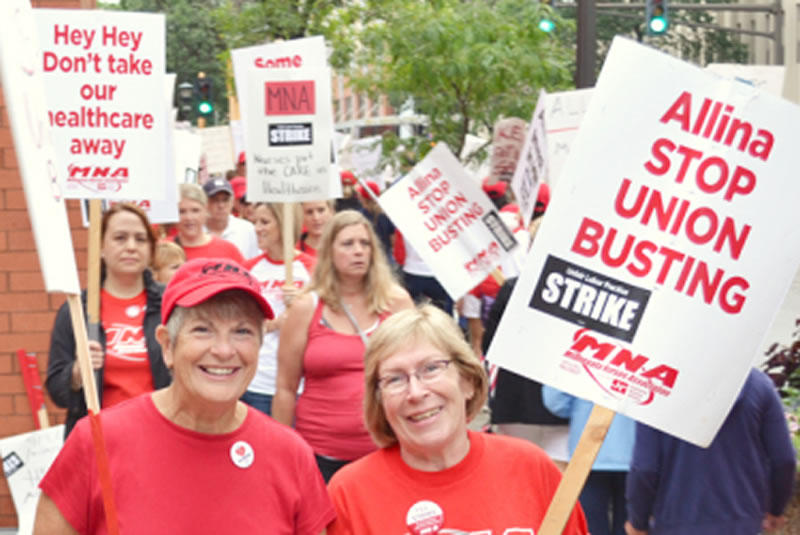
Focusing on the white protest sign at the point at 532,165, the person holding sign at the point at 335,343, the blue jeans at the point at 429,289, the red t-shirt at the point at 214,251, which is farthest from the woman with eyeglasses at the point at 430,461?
the blue jeans at the point at 429,289

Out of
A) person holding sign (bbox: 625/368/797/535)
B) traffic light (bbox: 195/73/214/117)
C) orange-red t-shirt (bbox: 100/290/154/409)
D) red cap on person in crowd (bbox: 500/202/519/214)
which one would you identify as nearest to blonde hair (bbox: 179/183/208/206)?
orange-red t-shirt (bbox: 100/290/154/409)

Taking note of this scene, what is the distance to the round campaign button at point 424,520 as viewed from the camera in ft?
11.3

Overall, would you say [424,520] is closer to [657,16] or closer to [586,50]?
[586,50]

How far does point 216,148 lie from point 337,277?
11.5 meters

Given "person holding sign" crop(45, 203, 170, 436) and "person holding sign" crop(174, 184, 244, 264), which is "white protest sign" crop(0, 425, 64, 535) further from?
"person holding sign" crop(174, 184, 244, 264)

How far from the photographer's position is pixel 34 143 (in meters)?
2.95

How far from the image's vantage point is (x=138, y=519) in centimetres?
312

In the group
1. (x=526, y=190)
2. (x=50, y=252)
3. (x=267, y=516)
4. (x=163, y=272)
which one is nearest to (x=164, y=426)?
(x=267, y=516)

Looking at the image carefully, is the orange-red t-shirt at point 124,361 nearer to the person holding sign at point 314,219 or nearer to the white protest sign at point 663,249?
the white protest sign at point 663,249

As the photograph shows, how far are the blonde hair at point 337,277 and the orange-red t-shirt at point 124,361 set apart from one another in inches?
37.5

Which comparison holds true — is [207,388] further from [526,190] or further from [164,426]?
[526,190]

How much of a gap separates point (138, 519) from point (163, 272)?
14.6 feet

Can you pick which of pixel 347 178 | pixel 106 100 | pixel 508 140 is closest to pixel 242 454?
pixel 106 100

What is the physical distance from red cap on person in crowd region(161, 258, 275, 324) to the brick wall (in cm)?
418
